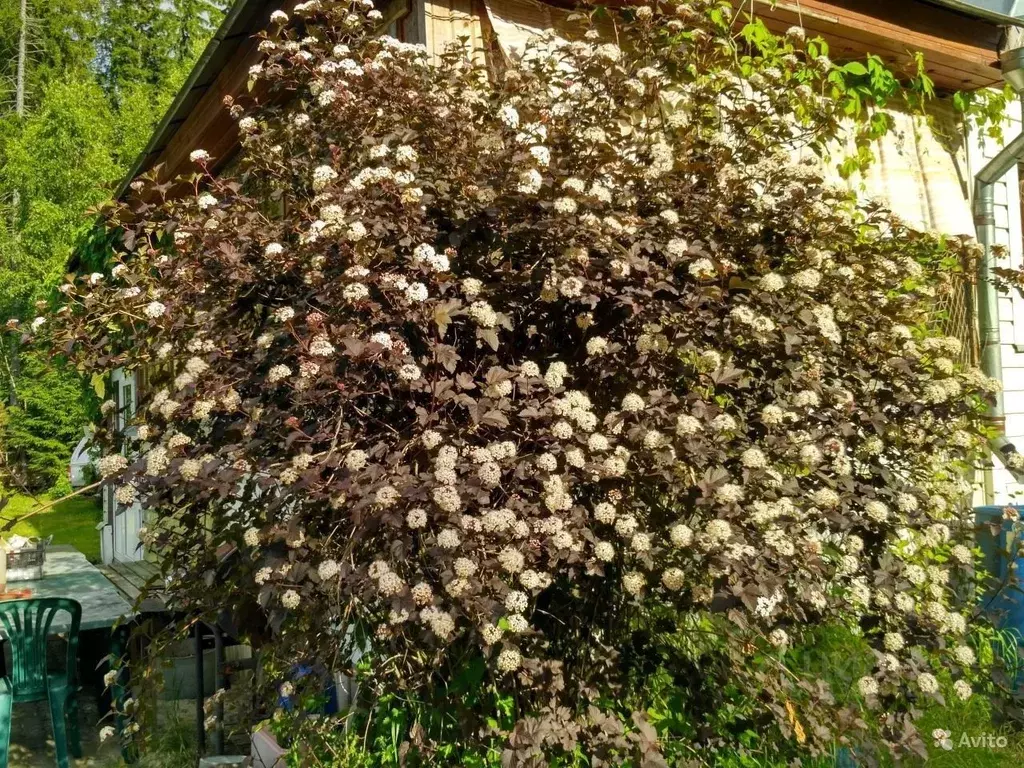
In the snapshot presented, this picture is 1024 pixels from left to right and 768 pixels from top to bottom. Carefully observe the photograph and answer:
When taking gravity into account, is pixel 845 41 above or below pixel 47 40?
above

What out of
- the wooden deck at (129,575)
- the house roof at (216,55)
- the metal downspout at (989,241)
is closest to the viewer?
the house roof at (216,55)

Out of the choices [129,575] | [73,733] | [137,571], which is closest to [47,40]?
[137,571]

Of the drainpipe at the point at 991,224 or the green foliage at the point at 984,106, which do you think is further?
the green foliage at the point at 984,106

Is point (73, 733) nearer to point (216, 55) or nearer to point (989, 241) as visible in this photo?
point (216, 55)

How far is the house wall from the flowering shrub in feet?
10.3

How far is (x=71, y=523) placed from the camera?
1480 centimetres

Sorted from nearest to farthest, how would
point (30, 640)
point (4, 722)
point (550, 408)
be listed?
point (550, 408), point (4, 722), point (30, 640)

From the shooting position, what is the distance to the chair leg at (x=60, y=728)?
4168 mm

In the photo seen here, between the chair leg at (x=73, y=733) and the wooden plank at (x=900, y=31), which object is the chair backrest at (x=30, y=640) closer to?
the chair leg at (x=73, y=733)

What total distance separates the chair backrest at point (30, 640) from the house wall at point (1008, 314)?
541 centimetres

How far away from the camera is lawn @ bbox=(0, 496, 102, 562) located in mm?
12711

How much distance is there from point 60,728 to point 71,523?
11826 millimetres

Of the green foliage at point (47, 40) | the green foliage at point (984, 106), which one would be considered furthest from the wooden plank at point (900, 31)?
the green foliage at point (47, 40)

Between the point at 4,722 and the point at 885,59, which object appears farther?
the point at 885,59
